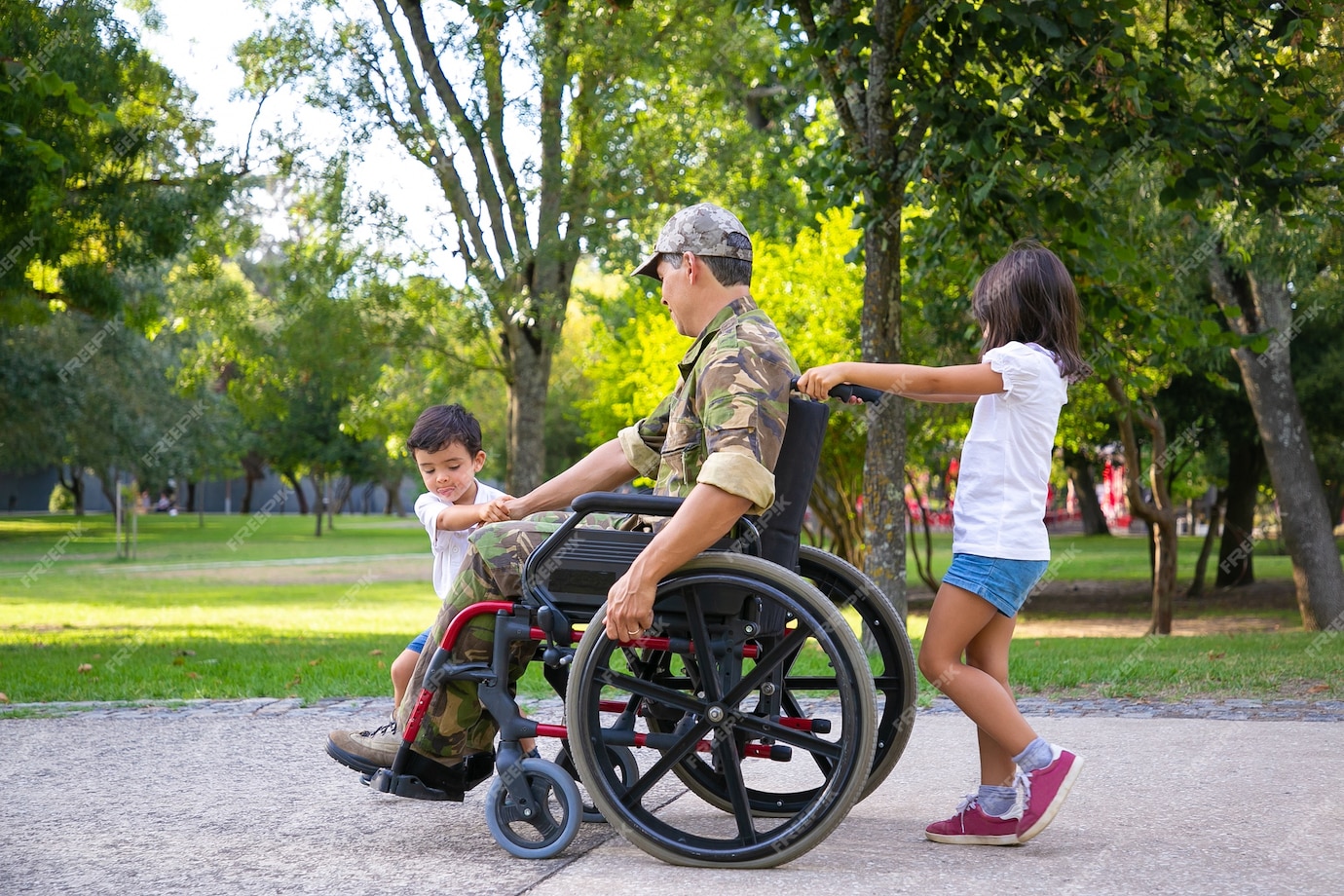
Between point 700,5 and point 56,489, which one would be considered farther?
point 56,489

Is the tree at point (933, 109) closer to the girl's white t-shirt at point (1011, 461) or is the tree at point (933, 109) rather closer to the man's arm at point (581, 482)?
the girl's white t-shirt at point (1011, 461)

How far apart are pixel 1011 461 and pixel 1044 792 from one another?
873mm

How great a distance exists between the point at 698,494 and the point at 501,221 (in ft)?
40.6

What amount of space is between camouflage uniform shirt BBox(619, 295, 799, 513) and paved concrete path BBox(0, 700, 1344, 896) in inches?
38.4

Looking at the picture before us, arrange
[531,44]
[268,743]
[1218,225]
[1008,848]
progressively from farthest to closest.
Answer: [531,44] < [1218,225] < [268,743] < [1008,848]

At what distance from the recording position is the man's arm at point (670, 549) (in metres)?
3.32

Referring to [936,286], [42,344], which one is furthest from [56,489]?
[936,286]

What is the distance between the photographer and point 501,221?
15.3 meters

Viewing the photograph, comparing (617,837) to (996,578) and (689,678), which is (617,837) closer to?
(689,678)


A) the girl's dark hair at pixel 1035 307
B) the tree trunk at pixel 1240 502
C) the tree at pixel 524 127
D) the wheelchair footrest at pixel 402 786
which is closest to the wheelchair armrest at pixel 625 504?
the wheelchair footrest at pixel 402 786

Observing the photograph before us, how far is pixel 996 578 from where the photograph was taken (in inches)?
143

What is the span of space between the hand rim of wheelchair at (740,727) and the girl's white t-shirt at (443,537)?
41.6 inches

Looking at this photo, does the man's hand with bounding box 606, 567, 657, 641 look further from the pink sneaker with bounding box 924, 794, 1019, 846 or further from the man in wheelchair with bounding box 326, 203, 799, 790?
the pink sneaker with bounding box 924, 794, 1019, 846

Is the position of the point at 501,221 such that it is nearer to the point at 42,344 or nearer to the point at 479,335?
the point at 479,335
